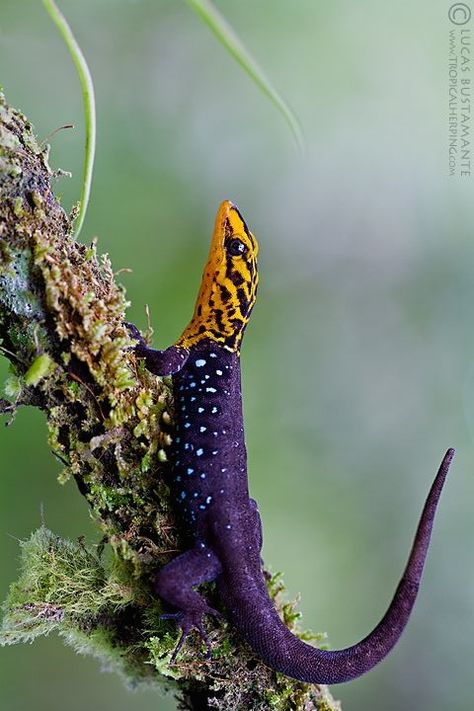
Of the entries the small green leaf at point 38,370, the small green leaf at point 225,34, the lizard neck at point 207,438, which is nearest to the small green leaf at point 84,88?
the small green leaf at point 225,34

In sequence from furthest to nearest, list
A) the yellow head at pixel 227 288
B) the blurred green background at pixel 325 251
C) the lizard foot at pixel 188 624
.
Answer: the blurred green background at pixel 325 251 < the yellow head at pixel 227 288 < the lizard foot at pixel 188 624

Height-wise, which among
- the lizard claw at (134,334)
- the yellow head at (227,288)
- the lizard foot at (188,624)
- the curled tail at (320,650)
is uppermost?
the yellow head at (227,288)

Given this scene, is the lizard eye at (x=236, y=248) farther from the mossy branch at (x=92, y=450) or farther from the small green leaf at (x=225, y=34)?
the small green leaf at (x=225, y=34)

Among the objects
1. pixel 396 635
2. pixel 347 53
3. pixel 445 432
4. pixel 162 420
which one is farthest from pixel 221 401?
pixel 347 53

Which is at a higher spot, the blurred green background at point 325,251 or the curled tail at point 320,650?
the blurred green background at point 325,251

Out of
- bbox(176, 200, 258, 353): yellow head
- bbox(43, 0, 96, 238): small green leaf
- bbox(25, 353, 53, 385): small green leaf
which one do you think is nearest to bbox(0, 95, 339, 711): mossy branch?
bbox(25, 353, 53, 385): small green leaf
